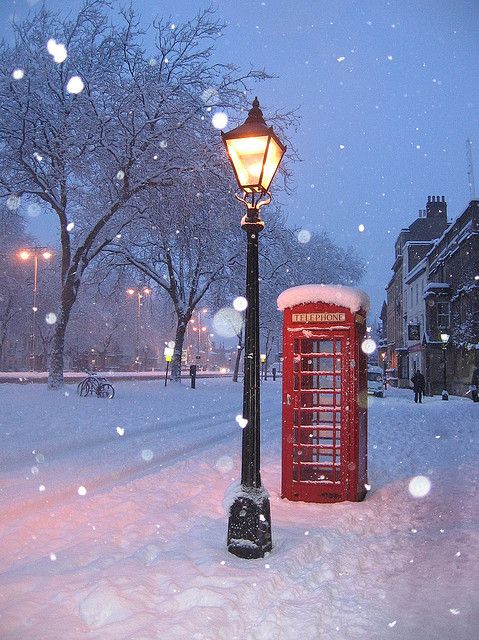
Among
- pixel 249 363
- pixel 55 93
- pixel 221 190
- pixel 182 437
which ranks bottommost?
pixel 182 437

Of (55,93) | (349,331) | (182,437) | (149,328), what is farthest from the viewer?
(149,328)

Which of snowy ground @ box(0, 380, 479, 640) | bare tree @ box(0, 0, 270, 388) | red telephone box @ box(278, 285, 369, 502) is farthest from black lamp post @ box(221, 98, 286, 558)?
bare tree @ box(0, 0, 270, 388)

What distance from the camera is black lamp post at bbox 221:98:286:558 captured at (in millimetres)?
5258

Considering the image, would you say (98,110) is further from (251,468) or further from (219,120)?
(251,468)

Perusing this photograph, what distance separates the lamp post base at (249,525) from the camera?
518cm

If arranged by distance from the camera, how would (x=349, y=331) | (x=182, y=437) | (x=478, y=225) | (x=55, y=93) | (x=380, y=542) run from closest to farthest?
(x=380, y=542)
(x=349, y=331)
(x=182, y=437)
(x=55, y=93)
(x=478, y=225)

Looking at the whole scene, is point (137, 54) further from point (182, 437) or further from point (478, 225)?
point (478, 225)

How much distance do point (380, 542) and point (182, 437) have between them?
8.51 m

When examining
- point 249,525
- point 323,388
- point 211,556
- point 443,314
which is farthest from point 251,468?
point 443,314

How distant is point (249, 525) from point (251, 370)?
1.43m

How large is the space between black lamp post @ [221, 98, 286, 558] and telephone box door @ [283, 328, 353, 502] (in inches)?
69.8

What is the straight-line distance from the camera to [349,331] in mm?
7273

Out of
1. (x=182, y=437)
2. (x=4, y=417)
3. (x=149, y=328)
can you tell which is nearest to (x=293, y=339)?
(x=182, y=437)

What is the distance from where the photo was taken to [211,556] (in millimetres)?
5125
